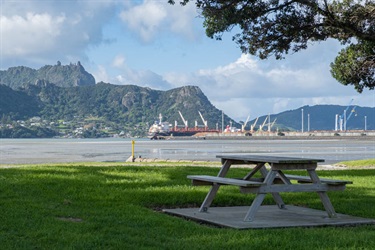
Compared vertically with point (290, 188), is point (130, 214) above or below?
below

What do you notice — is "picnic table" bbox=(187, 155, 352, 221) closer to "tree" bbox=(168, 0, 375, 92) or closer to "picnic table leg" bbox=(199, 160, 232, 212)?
"picnic table leg" bbox=(199, 160, 232, 212)

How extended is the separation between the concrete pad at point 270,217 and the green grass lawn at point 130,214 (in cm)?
31

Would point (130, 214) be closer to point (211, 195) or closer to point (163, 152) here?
point (211, 195)

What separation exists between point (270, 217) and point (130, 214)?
6.47 feet

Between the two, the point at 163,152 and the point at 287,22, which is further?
the point at 163,152

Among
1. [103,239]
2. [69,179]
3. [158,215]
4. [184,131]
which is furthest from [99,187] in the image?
[184,131]

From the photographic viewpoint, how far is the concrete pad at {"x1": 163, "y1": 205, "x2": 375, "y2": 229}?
26.1 feet

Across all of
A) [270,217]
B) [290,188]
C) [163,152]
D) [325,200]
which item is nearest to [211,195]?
[270,217]

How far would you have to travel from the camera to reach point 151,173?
14.0 metres

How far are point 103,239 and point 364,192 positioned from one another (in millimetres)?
7064

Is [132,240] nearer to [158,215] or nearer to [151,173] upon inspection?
[158,215]

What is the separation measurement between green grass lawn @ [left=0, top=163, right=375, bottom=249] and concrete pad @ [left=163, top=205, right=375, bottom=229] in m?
0.31

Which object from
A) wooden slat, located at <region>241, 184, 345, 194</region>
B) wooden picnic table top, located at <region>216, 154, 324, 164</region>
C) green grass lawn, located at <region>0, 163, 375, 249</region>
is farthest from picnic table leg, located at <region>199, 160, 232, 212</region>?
wooden slat, located at <region>241, 184, 345, 194</region>

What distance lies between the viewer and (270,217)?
8.65 metres
